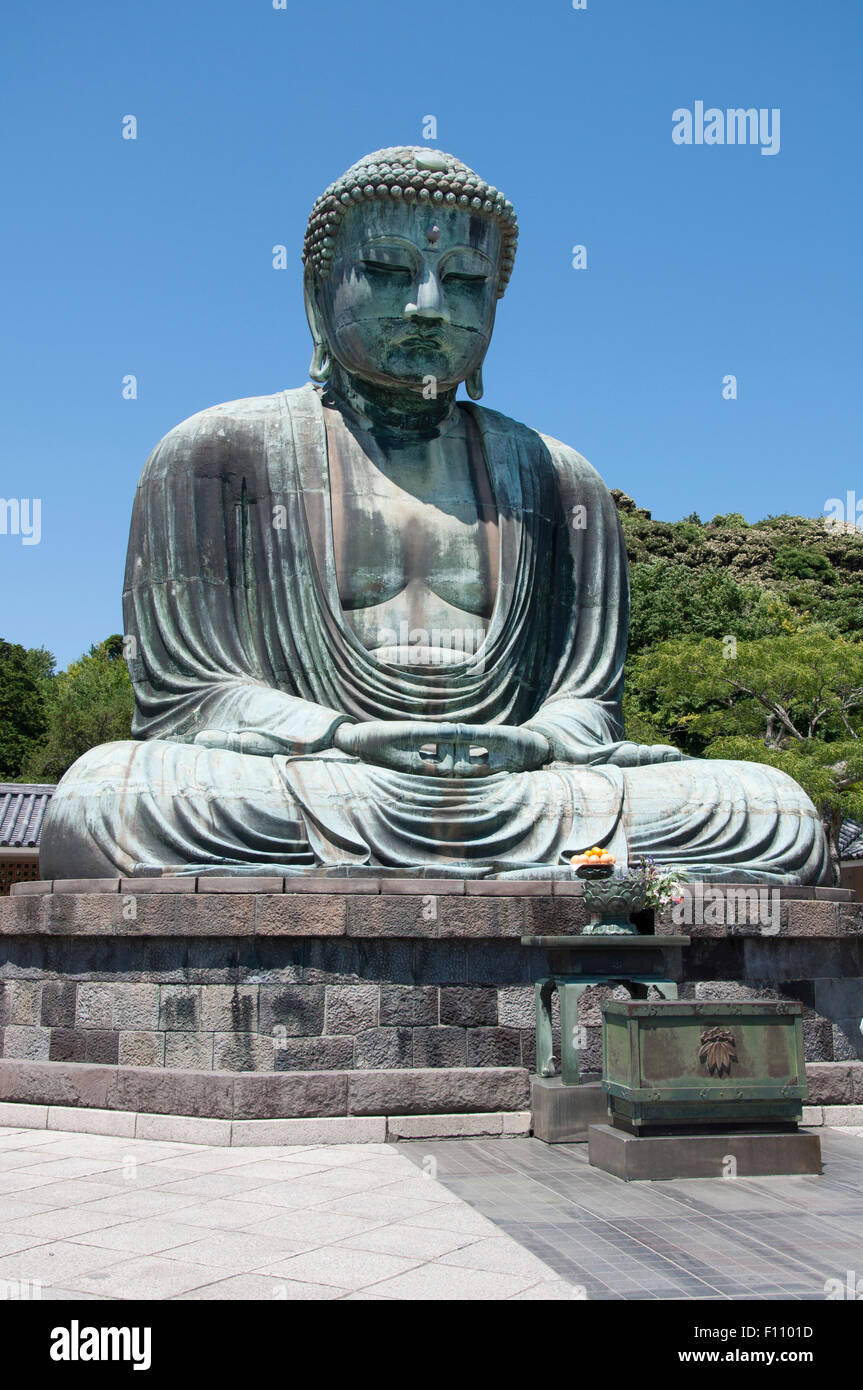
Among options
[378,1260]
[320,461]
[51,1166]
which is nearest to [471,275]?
[320,461]

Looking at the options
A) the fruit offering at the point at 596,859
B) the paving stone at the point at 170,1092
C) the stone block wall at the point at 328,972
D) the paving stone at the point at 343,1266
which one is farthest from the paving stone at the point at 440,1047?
the paving stone at the point at 343,1266

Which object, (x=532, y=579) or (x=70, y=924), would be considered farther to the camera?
(x=532, y=579)

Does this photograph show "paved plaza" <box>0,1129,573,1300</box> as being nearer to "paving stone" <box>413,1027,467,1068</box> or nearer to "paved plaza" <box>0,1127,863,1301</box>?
"paved plaza" <box>0,1127,863,1301</box>

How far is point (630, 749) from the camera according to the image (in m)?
7.98

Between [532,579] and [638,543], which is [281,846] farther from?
[638,543]

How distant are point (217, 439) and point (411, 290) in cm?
163

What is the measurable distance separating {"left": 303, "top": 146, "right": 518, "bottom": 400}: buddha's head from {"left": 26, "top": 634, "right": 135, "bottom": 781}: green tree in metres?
19.3

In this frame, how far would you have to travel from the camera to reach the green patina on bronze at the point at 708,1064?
16.5 ft

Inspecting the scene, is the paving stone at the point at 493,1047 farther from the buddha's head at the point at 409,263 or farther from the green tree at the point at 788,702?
the green tree at the point at 788,702

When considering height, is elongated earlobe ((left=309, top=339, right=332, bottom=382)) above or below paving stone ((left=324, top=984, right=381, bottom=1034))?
above

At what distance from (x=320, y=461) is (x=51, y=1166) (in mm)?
4932

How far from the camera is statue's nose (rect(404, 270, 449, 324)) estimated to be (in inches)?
331

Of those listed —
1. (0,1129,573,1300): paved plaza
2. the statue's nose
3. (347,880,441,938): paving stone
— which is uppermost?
the statue's nose

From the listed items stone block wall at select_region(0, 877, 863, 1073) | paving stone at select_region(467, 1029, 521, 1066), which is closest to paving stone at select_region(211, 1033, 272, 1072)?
stone block wall at select_region(0, 877, 863, 1073)
